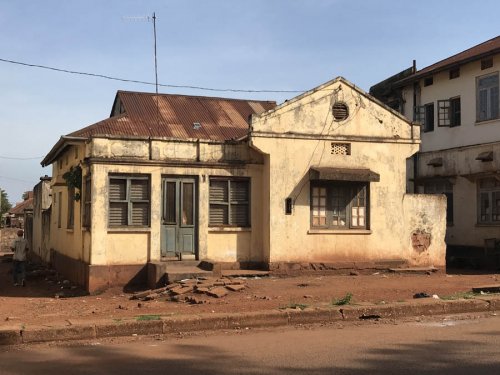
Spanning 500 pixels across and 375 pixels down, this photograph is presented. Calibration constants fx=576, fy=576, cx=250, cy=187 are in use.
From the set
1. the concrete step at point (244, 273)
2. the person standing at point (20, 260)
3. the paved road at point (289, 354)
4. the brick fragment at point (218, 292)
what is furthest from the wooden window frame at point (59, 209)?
the paved road at point (289, 354)

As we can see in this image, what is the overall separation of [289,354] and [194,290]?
5179 millimetres

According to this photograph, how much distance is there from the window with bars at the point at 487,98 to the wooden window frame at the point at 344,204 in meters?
8.02

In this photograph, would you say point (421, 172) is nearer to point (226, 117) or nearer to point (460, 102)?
point (460, 102)

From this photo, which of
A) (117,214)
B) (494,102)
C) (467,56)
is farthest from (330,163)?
(467,56)

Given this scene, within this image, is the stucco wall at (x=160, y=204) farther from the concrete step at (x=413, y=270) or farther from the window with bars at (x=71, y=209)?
the concrete step at (x=413, y=270)

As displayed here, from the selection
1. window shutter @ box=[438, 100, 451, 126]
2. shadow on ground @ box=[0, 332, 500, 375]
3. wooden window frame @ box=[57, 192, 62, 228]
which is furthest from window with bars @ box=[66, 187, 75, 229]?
window shutter @ box=[438, 100, 451, 126]

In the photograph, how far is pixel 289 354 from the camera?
6.94 m

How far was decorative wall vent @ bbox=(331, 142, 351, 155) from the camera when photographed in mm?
15398

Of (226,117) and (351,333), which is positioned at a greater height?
(226,117)

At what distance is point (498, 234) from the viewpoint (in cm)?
1989

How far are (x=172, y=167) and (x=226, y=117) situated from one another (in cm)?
602

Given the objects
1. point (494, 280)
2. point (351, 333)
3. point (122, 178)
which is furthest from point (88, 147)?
point (494, 280)

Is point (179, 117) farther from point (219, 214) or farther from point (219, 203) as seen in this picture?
point (219, 214)

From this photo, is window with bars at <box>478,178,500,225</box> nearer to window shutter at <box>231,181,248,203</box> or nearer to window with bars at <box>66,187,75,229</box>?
window shutter at <box>231,181,248,203</box>
